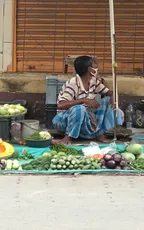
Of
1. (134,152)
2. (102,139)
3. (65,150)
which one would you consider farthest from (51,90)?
(134,152)

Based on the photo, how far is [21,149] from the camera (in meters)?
6.41

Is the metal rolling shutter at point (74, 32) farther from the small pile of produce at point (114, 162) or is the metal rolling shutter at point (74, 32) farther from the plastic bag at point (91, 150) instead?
the small pile of produce at point (114, 162)

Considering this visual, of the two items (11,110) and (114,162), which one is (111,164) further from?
(11,110)

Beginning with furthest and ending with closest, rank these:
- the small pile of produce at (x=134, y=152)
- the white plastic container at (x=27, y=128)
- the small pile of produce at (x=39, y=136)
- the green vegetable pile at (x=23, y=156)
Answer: the white plastic container at (x=27, y=128), the small pile of produce at (x=39, y=136), the green vegetable pile at (x=23, y=156), the small pile of produce at (x=134, y=152)

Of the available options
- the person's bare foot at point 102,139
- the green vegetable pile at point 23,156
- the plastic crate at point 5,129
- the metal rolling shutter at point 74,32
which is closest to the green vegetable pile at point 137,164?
the person's bare foot at point 102,139

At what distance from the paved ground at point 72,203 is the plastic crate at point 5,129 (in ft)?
4.73

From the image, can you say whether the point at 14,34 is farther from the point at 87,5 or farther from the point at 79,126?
the point at 79,126

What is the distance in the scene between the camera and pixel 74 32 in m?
8.23

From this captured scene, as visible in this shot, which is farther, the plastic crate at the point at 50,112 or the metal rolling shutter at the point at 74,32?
the metal rolling shutter at the point at 74,32

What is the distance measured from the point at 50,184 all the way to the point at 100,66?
12.0 feet

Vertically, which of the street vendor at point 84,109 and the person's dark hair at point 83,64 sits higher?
the person's dark hair at point 83,64

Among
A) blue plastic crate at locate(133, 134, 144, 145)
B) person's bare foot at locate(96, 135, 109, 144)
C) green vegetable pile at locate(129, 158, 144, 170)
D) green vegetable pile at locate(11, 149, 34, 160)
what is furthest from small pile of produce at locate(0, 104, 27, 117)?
green vegetable pile at locate(129, 158, 144, 170)

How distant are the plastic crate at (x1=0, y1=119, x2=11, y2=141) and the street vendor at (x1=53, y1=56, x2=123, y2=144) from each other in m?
0.66

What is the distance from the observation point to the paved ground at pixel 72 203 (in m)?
4.01
